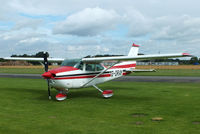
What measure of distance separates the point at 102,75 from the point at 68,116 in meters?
5.85

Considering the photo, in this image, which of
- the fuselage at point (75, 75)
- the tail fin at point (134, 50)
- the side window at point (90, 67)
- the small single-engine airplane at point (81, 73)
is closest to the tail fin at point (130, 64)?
the tail fin at point (134, 50)

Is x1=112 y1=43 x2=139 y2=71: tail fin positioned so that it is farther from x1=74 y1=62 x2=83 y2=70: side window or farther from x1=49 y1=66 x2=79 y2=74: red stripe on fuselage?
x1=49 y1=66 x2=79 y2=74: red stripe on fuselage

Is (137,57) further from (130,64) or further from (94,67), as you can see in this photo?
(130,64)

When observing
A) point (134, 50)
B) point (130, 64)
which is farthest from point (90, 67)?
point (134, 50)

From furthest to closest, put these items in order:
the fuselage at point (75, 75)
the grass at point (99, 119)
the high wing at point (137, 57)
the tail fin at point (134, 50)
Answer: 1. the tail fin at point (134, 50)
2. the fuselage at point (75, 75)
3. the high wing at point (137, 57)
4. the grass at point (99, 119)

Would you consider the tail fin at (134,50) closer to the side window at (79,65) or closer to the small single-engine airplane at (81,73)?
the small single-engine airplane at (81,73)

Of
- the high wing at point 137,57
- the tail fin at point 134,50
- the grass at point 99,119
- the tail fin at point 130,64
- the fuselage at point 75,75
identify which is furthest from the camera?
the tail fin at point 134,50

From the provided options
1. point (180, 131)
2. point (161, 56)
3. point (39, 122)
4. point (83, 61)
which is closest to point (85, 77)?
point (83, 61)

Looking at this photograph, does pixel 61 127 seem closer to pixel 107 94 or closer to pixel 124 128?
pixel 124 128

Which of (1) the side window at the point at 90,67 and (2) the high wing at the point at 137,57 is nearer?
(2) the high wing at the point at 137,57

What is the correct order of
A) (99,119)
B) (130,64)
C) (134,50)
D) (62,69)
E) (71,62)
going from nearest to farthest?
(99,119)
(62,69)
(71,62)
(130,64)
(134,50)

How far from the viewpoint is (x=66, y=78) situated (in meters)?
10.5

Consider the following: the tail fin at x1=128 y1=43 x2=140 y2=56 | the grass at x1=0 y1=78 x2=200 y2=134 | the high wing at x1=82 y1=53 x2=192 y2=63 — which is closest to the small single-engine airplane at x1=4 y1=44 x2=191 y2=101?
the high wing at x1=82 y1=53 x2=192 y2=63

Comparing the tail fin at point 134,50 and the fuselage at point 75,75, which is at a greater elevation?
the tail fin at point 134,50
